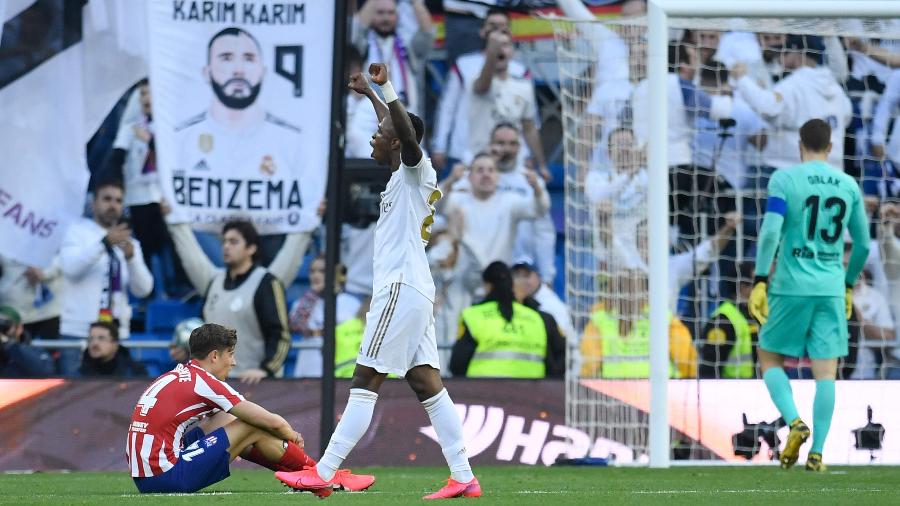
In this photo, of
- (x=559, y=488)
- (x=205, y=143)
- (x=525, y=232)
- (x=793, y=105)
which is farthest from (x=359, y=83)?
(x=793, y=105)

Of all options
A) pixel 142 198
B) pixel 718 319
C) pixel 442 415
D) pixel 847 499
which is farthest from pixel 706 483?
pixel 142 198

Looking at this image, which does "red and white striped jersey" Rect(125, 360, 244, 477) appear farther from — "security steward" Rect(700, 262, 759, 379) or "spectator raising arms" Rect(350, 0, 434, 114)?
"spectator raising arms" Rect(350, 0, 434, 114)

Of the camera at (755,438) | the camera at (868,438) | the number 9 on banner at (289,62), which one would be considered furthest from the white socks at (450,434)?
the number 9 on banner at (289,62)

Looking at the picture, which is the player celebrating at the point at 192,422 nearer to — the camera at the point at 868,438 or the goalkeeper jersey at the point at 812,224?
the goalkeeper jersey at the point at 812,224

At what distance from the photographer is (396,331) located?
614 cm

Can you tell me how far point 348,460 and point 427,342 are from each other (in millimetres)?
3912

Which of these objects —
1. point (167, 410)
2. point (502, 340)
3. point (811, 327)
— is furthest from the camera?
point (502, 340)

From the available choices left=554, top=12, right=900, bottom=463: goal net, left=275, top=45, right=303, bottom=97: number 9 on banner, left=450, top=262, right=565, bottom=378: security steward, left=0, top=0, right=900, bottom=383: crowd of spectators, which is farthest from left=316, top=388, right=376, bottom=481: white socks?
left=275, top=45, right=303, bottom=97: number 9 on banner

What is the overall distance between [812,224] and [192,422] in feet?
12.4

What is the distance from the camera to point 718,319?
1046 centimetres

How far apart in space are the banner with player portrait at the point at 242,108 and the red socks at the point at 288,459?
4027 millimetres

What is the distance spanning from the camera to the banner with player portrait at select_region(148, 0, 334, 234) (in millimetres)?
10656

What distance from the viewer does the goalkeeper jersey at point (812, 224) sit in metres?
8.27

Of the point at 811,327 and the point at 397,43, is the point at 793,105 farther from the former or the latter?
the point at 811,327
